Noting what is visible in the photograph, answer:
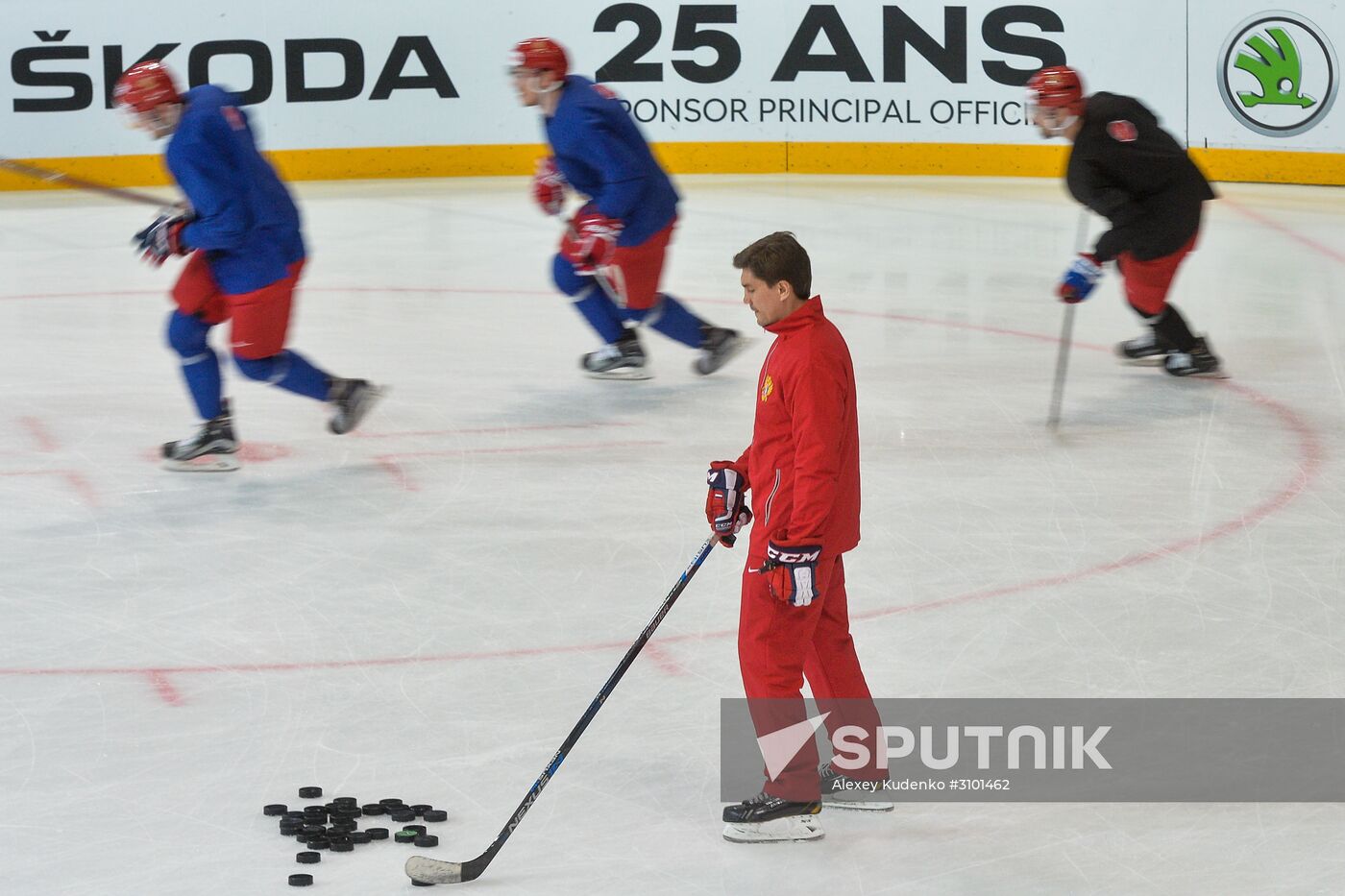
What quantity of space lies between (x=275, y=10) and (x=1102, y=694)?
392 inches

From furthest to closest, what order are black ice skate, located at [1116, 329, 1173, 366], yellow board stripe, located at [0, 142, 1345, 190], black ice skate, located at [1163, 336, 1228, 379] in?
yellow board stripe, located at [0, 142, 1345, 190] → black ice skate, located at [1116, 329, 1173, 366] → black ice skate, located at [1163, 336, 1228, 379]

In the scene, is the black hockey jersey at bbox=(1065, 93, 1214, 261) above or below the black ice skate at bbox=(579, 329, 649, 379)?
above

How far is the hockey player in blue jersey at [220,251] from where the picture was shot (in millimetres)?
5230

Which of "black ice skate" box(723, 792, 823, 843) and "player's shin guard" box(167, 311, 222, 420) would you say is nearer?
"black ice skate" box(723, 792, 823, 843)

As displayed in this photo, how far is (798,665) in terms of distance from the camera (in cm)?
303

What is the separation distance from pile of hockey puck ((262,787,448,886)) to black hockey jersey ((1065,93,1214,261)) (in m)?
3.95

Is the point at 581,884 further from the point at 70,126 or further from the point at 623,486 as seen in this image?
the point at 70,126

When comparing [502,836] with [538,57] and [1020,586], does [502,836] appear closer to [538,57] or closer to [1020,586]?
[1020,586]

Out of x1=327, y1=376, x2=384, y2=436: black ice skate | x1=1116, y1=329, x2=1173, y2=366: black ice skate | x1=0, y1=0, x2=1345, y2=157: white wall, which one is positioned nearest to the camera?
x1=327, y1=376, x2=384, y2=436: black ice skate

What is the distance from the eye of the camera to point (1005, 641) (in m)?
4.05

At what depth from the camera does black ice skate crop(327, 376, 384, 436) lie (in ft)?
19.1

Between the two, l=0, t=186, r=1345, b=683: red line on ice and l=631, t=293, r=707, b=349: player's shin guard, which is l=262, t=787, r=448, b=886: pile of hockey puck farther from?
l=631, t=293, r=707, b=349: player's shin guard

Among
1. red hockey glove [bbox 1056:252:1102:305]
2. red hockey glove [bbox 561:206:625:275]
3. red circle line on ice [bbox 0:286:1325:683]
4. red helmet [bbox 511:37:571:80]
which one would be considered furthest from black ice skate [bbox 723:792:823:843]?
red helmet [bbox 511:37:571:80]

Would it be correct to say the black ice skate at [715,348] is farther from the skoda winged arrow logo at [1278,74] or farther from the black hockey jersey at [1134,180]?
the skoda winged arrow logo at [1278,74]
